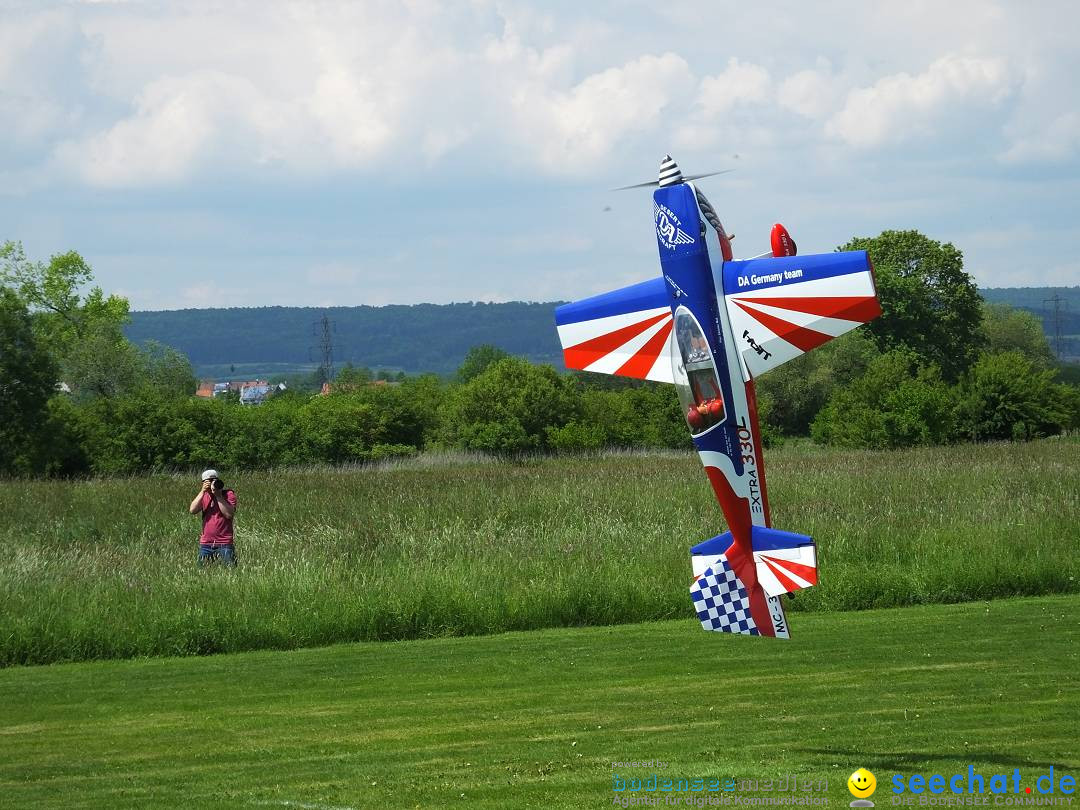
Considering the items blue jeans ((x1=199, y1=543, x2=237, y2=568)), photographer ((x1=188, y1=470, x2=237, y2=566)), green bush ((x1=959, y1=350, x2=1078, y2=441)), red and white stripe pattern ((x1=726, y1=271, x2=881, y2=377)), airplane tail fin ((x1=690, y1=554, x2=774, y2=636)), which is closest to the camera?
red and white stripe pattern ((x1=726, y1=271, x2=881, y2=377))

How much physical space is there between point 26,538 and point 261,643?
7.21 metres

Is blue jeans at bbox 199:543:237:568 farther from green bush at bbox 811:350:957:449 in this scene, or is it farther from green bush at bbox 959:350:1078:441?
green bush at bbox 959:350:1078:441

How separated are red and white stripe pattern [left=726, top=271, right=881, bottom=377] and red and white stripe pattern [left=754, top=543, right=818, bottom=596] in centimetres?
102

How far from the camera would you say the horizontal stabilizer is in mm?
6805

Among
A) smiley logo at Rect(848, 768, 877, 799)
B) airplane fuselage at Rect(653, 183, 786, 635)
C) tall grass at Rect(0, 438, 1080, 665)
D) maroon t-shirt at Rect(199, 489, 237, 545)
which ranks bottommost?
smiley logo at Rect(848, 768, 877, 799)

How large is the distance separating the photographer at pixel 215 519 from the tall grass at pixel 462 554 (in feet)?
1.20

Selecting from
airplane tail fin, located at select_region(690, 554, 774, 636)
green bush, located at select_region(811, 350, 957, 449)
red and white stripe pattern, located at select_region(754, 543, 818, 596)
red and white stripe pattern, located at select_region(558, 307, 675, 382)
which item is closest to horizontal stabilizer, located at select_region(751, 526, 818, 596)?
red and white stripe pattern, located at select_region(754, 543, 818, 596)

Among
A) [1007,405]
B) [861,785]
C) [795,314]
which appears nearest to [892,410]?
[1007,405]

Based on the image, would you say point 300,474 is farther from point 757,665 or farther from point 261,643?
point 757,665

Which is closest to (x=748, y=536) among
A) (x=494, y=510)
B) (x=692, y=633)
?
(x=692, y=633)

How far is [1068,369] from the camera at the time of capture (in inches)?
3713

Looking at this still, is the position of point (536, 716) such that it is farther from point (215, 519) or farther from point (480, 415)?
point (480, 415)

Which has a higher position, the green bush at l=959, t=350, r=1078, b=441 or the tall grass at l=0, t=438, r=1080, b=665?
the green bush at l=959, t=350, r=1078, b=441

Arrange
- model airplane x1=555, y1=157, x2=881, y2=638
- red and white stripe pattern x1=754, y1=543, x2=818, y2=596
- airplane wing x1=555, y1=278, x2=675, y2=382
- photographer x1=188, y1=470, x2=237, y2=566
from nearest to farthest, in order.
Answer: model airplane x1=555, y1=157, x2=881, y2=638 < red and white stripe pattern x1=754, y1=543, x2=818, y2=596 < airplane wing x1=555, y1=278, x2=675, y2=382 < photographer x1=188, y1=470, x2=237, y2=566
